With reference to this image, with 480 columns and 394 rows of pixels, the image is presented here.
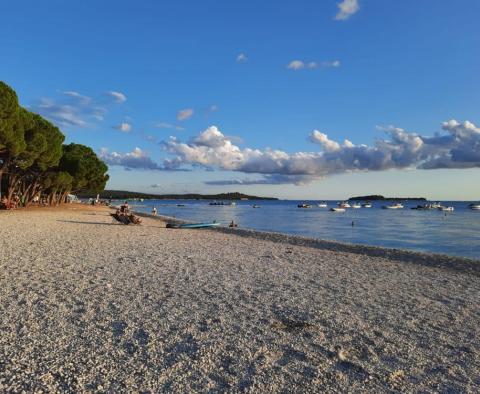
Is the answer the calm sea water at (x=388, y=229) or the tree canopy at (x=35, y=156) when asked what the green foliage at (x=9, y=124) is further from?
the calm sea water at (x=388, y=229)

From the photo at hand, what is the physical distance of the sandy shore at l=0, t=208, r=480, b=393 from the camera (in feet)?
15.6

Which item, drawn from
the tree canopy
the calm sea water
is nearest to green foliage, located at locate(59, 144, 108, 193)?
the tree canopy

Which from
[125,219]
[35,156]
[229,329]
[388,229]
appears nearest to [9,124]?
[35,156]

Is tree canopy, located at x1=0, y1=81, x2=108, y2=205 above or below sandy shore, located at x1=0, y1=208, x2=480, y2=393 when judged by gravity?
above

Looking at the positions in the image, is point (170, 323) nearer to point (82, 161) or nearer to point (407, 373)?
point (407, 373)

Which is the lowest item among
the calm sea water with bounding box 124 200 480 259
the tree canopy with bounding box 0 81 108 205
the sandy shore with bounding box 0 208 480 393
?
the calm sea water with bounding box 124 200 480 259

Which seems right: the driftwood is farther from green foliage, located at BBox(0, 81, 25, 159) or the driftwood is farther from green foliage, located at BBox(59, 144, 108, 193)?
green foliage, located at BBox(59, 144, 108, 193)

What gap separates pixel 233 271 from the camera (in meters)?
12.0


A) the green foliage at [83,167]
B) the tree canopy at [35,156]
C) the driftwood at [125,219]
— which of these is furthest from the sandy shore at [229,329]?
the green foliage at [83,167]

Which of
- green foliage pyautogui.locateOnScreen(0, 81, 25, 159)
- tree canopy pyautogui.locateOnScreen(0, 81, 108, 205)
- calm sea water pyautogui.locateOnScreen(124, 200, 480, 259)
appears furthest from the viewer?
tree canopy pyautogui.locateOnScreen(0, 81, 108, 205)

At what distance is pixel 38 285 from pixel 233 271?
5.11 meters

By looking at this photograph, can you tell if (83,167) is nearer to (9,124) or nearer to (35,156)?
(35,156)

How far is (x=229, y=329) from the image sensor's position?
645 centimetres

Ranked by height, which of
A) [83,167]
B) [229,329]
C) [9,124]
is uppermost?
[9,124]
